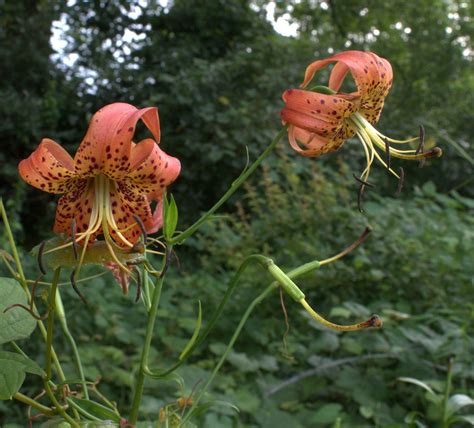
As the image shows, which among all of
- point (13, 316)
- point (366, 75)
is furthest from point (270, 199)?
point (13, 316)

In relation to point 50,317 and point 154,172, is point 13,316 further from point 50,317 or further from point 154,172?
point 154,172

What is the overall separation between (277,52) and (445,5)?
6.02ft

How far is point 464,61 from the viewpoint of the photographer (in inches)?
189

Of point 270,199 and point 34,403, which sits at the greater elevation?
point 34,403

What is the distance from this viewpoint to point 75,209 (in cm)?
66

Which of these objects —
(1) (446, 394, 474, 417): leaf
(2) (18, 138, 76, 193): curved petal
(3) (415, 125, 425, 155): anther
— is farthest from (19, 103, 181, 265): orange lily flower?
(1) (446, 394, 474, 417): leaf

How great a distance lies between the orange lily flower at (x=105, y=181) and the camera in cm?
59

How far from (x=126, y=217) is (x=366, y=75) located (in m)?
0.26

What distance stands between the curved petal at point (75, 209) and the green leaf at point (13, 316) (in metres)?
0.08

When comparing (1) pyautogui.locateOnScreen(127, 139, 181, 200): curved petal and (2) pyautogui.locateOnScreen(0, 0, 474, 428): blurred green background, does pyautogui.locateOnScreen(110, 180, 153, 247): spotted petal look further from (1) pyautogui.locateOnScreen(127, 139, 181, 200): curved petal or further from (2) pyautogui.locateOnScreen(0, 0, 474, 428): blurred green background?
(2) pyautogui.locateOnScreen(0, 0, 474, 428): blurred green background

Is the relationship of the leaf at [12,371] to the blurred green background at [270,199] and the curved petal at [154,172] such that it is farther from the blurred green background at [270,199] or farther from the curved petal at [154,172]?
the blurred green background at [270,199]

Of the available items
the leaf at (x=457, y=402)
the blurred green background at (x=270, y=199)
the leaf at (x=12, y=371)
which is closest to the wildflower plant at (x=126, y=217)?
the leaf at (x=12, y=371)

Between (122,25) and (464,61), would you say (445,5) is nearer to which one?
(464,61)

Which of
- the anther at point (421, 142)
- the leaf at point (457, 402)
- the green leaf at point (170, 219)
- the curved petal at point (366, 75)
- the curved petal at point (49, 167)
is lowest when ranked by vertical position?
the leaf at point (457, 402)
